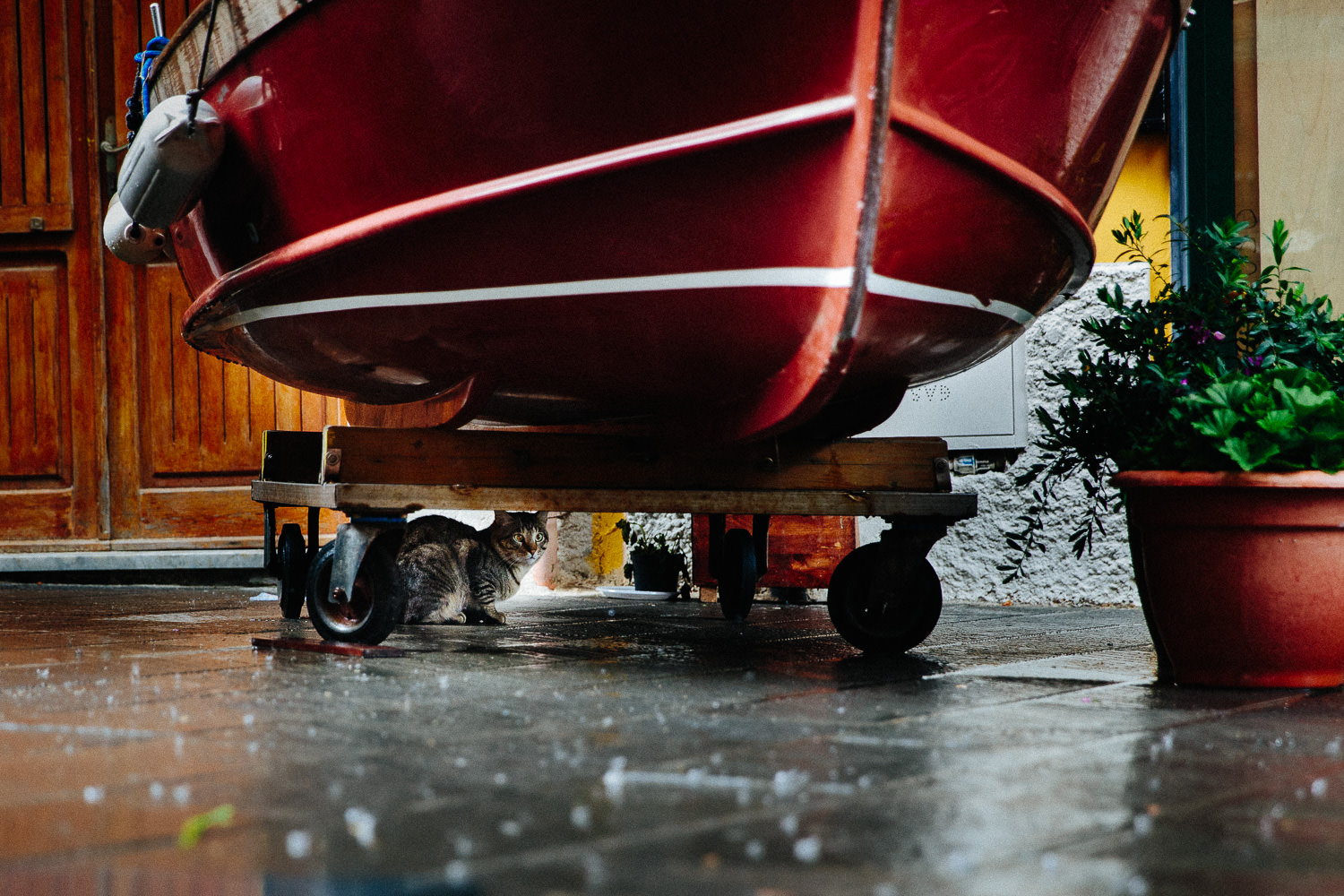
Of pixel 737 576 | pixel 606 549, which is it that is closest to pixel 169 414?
pixel 606 549

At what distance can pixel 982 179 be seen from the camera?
182 centimetres

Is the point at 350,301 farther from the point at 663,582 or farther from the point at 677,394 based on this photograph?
the point at 663,582

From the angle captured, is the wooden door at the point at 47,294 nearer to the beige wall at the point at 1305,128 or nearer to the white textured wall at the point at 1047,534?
the white textured wall at the point at 1047,534

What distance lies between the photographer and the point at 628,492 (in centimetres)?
219

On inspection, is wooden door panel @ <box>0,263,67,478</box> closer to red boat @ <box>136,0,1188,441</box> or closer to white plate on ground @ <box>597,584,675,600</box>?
white plate on ground @ <box>597,584,675,600</box>

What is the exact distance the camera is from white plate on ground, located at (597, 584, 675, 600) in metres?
3.94

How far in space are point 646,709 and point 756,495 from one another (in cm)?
80

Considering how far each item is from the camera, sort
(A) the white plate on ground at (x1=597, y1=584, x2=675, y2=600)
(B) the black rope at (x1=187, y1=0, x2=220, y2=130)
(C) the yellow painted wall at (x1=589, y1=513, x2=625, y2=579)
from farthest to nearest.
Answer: (C) the yellow painted wall at (x1=589, y1=513, x2=625, y2=579) < (A) the white plate on ground at (x1=597, y1=584, x2=675, y2=600) < (B) the black rope at (x1=187, y1=0, x2=220, y2=130)

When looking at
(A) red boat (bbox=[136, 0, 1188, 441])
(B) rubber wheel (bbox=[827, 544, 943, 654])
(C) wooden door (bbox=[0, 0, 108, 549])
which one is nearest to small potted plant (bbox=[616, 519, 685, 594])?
(B) rubber wheel (bbox=[827, 544, 943, 654])

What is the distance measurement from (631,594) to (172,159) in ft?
7.32

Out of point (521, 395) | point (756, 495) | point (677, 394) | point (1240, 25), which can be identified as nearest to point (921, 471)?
point (756, 495)

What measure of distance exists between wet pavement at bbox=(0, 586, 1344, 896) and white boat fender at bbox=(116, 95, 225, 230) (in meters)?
0.76

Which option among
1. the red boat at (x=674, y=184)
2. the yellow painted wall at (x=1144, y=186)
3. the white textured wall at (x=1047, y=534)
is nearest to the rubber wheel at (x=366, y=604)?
the red boat at (x=674, y=184)

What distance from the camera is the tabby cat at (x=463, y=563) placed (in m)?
2.66
